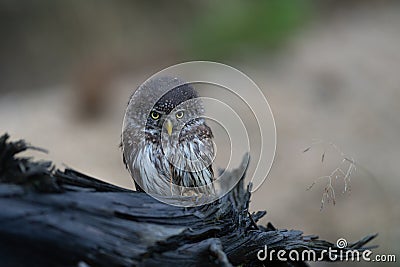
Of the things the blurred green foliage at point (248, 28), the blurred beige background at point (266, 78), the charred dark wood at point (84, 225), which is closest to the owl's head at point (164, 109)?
the charred dark wood at point (84, 225)

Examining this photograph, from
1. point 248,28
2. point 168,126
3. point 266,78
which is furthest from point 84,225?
point 248,28

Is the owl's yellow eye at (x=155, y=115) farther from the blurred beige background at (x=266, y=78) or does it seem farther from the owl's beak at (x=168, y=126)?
the blurred beige background at (x=266, y=78)

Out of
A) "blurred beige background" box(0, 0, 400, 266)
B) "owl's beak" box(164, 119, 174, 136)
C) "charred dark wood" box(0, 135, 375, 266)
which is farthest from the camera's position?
"blurred beige background" box(0, 0, 400, 266)

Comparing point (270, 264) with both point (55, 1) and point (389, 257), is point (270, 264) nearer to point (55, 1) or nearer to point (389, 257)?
point (389, 257)

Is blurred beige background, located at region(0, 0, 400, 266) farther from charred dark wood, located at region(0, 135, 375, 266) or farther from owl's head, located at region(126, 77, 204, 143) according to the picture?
charred dark wood, located at region(0, 135, 375, 266)

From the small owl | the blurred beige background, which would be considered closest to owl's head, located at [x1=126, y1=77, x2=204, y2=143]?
the small owl

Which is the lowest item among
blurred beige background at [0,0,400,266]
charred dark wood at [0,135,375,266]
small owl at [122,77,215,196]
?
charred dark wood at [0,135,375,266]

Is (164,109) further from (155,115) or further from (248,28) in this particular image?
(248,28)
